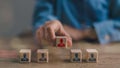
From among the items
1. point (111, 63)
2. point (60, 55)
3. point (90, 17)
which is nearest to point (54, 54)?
point (60, 55)

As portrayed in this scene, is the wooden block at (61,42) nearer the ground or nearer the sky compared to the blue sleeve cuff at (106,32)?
nearer the ground

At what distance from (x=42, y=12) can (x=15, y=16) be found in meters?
0.11

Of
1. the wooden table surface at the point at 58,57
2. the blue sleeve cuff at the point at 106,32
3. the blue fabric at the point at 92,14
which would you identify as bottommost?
the wooden table surface at the point at 58,57

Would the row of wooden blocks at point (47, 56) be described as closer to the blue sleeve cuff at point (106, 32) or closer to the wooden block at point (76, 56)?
the wooden block at point (76, 56)

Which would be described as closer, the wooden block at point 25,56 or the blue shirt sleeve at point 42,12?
the wooden block at point 25,56

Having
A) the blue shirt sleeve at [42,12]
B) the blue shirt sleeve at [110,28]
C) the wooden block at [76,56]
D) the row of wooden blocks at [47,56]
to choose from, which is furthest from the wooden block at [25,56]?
the blue shirt sleeve at [110,28]

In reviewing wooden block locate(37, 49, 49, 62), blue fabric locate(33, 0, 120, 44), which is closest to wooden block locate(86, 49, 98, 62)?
wooden block locate(37, 49, 49, 62)

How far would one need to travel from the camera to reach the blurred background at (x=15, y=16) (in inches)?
42.9

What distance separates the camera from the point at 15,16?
3.60 feet

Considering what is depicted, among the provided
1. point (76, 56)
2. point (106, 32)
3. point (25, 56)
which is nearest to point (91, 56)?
point (76, 56)

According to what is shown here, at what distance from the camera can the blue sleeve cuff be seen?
1.12 meters

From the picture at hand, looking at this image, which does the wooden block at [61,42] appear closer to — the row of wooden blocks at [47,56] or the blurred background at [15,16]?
the row of wooden blocks at [47,56]

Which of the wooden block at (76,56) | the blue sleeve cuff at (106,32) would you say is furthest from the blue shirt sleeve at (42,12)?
the wooden block at (76,56)

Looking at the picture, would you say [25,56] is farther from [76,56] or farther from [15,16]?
[15,16]
